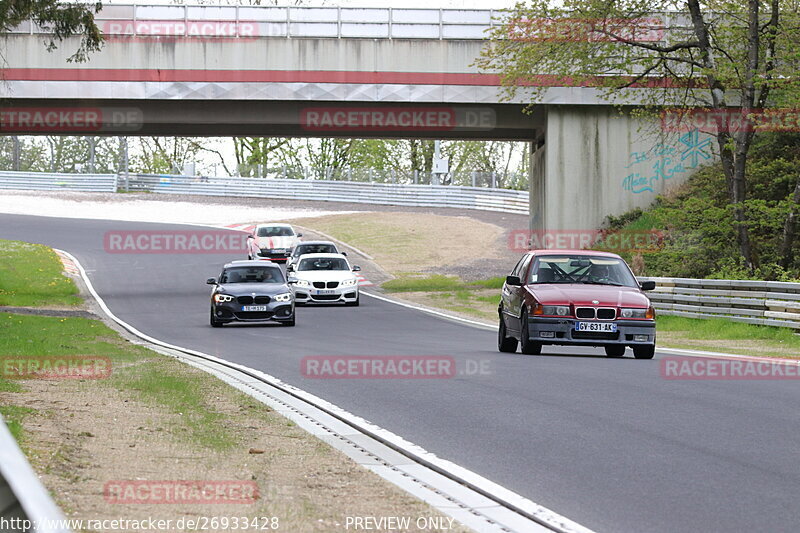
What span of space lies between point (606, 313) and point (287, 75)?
74.7 ft

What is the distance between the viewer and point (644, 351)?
16953mm

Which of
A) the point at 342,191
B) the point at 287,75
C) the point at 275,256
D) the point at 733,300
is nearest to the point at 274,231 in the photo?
the point at 275,256

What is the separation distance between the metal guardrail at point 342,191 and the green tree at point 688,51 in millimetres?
34727

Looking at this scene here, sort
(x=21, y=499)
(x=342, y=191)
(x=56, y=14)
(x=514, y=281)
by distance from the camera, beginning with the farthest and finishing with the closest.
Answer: (x=342, y=191) → (x=56, y=14) → (x=514, y=281) → (x=21, y=499)

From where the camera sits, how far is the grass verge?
33447mm

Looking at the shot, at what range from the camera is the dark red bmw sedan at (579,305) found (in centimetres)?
Answer: 1623

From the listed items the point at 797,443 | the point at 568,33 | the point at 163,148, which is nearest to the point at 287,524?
the point at 797,443

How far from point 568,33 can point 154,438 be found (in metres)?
25.2

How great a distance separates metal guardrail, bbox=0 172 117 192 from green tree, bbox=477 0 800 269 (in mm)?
48183

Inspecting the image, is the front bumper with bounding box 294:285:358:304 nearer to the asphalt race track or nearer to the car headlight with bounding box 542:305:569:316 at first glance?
the asphalt race track

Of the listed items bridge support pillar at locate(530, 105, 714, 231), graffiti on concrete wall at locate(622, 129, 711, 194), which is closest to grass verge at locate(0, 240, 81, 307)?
bridge support pillar at locate(530, 105, 714, 231)

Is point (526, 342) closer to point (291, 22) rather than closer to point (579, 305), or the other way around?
point (579, 305)

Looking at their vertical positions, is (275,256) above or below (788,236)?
below

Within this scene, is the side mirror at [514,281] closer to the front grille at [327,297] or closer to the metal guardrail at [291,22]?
the front grille at [327,297]
